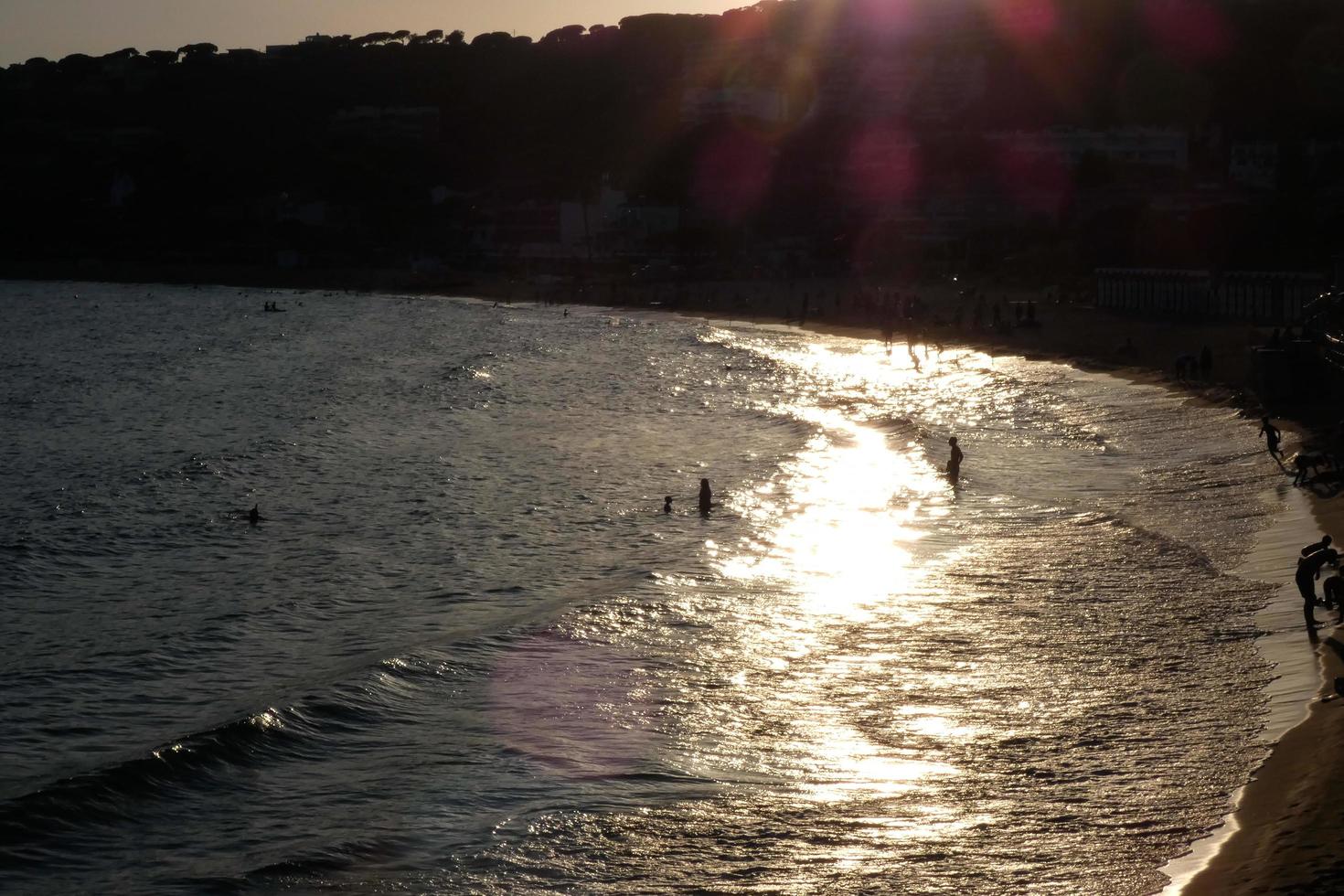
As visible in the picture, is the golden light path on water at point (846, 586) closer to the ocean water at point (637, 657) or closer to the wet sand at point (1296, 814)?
the ocean water at point (637, 657)

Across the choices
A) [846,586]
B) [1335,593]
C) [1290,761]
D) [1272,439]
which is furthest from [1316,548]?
[1272,439]

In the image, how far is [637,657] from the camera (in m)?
15.6

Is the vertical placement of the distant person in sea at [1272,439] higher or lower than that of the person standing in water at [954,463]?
higher

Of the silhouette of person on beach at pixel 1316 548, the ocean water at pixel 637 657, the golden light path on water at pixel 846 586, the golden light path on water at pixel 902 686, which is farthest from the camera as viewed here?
the silhouette of person on beach at pixel 1316 548

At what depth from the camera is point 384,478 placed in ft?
97.7

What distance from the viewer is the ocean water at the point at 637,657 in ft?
35.2

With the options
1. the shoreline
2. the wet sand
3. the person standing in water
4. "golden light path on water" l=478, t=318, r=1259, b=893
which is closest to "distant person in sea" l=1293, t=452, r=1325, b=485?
"golden light path on water" l=478, t=318, r=1259, b=893

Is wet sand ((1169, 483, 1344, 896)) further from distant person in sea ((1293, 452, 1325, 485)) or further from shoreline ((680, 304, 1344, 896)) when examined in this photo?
distant person in sea ((1293, 452, 1325, 485))

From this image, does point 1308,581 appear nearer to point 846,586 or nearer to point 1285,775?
point 1285,775

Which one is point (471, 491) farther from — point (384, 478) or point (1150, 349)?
point (1150, 349)

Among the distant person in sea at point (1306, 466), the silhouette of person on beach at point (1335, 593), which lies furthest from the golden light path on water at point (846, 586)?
the distant person in sea at point (1306, 466)

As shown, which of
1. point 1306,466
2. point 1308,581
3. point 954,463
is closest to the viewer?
point 1308,581

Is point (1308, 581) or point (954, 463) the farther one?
point (954, 463)

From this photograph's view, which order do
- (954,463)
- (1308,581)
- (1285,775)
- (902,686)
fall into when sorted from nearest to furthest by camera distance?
1. (1285,775)
2. (902,686)
3. (1308,581)
4. (954,463)
